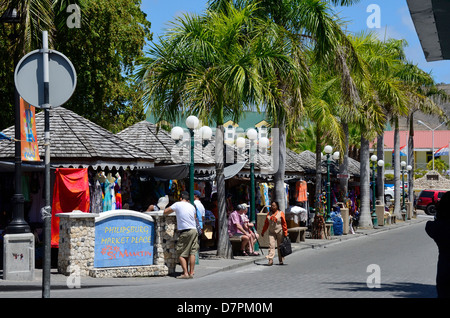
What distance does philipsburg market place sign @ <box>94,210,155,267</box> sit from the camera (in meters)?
15.6

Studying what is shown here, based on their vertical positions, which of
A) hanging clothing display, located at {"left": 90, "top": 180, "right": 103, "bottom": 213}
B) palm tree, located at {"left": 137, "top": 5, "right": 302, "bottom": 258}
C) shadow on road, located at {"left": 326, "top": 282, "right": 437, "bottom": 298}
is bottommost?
shadow on road, located at {"left": 326, "top": 282, "right": 437, "bottom": 298}

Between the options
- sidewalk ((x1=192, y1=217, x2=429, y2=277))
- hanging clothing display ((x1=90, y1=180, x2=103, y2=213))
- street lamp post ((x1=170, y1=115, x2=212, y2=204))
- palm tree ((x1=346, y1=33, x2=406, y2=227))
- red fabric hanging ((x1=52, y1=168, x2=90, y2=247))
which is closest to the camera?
sidewalk ((x1=192, y1=217, x2=429, y2=277))

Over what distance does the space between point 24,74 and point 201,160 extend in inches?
594

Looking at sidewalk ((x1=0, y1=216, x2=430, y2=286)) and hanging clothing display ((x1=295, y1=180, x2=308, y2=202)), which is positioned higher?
hanging clothing display ((x1=295, y1=180, x2=308, y2=202))

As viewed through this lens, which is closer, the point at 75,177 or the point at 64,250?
the point at 64,250

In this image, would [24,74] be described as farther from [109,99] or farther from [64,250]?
[109,99]

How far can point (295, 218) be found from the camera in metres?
28.1

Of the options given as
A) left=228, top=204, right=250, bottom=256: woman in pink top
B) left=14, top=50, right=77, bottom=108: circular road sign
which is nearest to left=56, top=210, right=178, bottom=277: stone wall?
left=228, top=204, right=250, bottom=256: woman in pink top

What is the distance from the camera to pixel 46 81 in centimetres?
895

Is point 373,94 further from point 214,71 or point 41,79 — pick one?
point 41,79

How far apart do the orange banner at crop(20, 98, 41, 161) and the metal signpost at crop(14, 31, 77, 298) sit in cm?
608

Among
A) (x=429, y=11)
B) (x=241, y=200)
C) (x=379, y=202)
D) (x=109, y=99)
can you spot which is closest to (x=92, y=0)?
(x=109, y=99)

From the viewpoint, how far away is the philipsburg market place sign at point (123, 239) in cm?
1557

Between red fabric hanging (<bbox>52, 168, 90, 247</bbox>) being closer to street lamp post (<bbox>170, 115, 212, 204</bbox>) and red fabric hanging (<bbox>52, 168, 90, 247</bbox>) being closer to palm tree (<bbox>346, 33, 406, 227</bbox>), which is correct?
street lamp post (<bbox>170, 115, 212, 204</bbox>)
